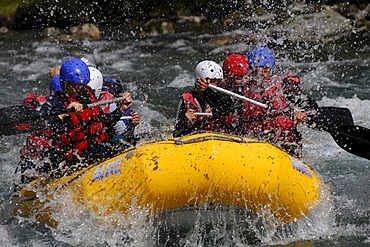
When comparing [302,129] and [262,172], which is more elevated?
[262,172]

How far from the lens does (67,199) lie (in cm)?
559

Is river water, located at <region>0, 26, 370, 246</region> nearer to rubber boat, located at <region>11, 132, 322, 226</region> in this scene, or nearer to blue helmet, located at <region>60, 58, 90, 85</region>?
rubber boat, located at <region>11, 132, 322, 226</region>

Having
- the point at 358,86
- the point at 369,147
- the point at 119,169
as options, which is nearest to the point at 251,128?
the point at 369,147

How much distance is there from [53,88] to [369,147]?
3138 millimetres

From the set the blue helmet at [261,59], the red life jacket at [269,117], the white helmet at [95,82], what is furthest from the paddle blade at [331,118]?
the white helmet at [95,82]

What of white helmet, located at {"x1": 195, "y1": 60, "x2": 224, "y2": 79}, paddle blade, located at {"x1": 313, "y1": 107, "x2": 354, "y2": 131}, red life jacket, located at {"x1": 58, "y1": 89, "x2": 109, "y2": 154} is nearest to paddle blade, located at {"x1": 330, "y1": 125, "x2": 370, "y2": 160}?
paddle blade, located at {"x1": 313, "y1": 107, "x2": 354, "y2": 131}

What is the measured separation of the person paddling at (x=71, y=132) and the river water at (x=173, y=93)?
0.56m

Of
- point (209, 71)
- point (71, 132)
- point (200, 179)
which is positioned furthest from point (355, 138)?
point (71, 132)

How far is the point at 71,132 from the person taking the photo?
604 cm

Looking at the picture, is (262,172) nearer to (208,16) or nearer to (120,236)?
(120,236)

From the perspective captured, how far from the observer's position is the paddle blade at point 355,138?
6.20 meters

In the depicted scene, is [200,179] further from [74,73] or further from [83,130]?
[74,73]

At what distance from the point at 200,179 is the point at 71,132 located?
65.2 inches

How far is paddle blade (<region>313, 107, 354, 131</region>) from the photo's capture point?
6.44 meters
